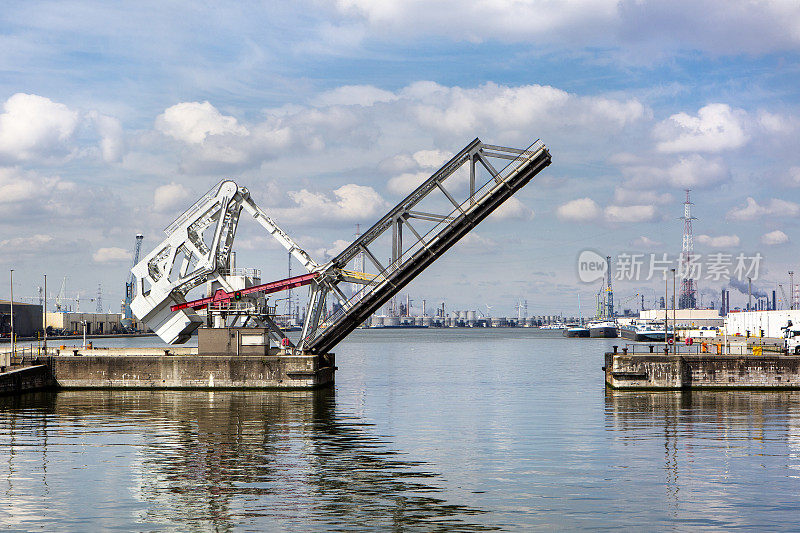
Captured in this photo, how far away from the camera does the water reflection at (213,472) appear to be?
1758 cm

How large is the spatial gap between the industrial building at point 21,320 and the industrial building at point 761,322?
377 feet

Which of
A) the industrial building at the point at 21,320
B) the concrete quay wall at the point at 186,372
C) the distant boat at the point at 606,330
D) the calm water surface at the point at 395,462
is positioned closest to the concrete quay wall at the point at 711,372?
the calm water surface at the point at 395,462

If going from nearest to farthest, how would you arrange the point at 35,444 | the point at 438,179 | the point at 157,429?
the point at 35,444 → the point at 157,429 → the point at 438,179

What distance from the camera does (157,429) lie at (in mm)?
30469

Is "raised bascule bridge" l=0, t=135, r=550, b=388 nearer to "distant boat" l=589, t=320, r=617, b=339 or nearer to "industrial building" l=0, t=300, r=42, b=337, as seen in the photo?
"industrial building" l=0, t=300, r=42, b=337

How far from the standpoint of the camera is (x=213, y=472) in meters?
22.2

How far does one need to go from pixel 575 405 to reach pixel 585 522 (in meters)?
23.0

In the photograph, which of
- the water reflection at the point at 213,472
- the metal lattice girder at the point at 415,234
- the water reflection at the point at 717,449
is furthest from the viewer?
the metal lattice girder at the point at 415,234

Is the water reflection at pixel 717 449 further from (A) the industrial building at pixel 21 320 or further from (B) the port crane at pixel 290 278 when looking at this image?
(A) the industrial building at pixel 21 320

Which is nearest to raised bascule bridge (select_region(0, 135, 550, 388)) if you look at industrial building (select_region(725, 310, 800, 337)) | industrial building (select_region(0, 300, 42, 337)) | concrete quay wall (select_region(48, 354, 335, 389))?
concrete quay wall (select_region(48, 354, 335, 389))

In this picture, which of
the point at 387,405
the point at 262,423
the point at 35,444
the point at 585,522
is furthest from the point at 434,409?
the point at 585,522

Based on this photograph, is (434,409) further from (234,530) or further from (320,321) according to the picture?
(234,530)

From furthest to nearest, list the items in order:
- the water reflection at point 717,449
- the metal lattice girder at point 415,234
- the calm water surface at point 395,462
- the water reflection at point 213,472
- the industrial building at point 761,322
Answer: the industrial building at point 761,322 < the metal lattice girder at point 415,234 < the water reflection at point 717,449 < the calm water surface at point 395,462 < the water reflection at point 213,472

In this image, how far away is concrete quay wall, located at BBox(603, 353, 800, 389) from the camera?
4353cm
